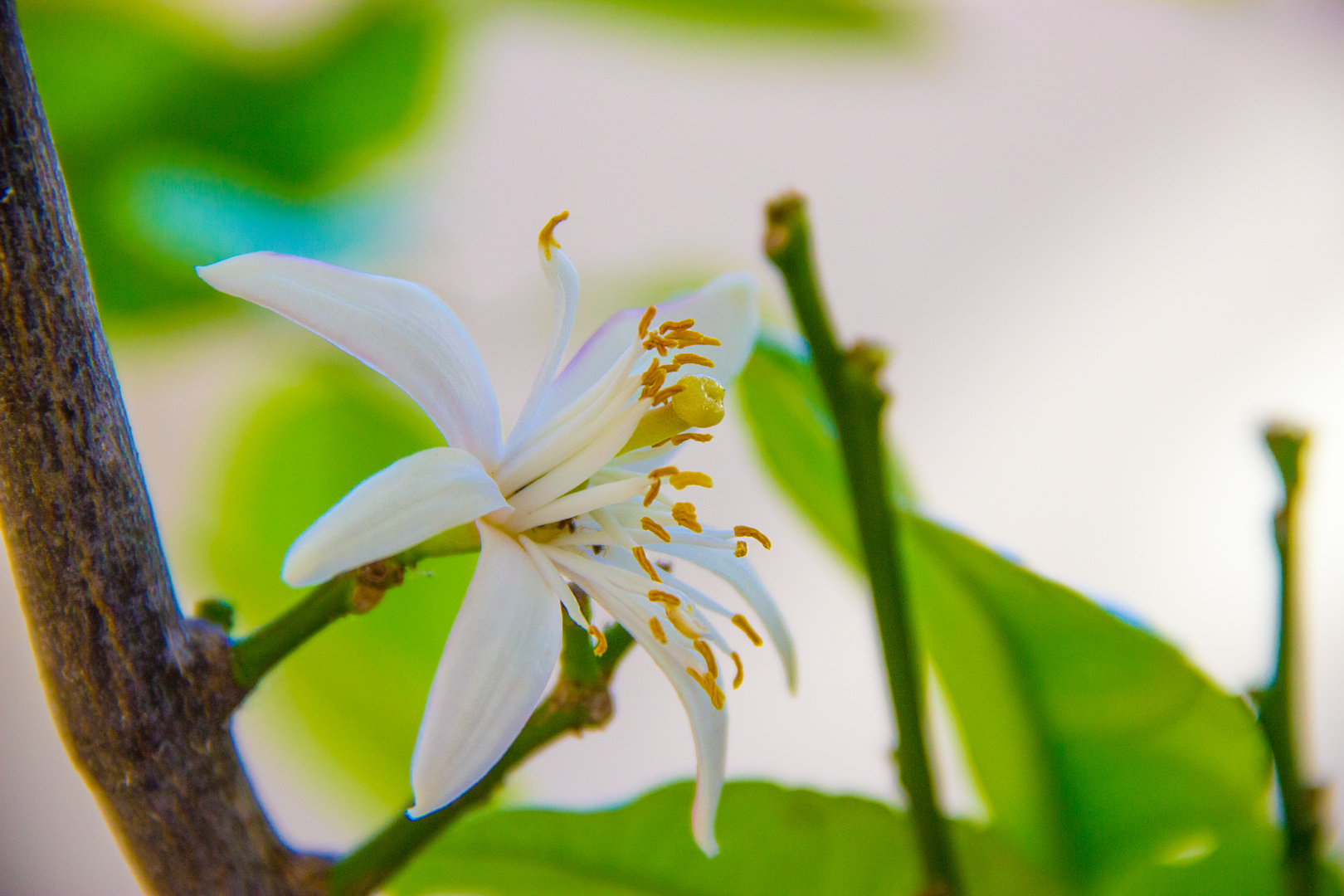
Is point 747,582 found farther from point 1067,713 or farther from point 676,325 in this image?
point 1067,713

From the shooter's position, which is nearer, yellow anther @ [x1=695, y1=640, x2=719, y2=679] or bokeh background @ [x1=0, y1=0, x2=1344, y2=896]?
yellow anther @ [x1=695, y1=640, x2=719, y2=679]

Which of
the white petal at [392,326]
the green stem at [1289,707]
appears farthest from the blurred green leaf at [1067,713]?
the white petal at [392,326]

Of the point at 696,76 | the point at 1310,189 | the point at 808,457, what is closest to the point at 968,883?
the point at 808,457

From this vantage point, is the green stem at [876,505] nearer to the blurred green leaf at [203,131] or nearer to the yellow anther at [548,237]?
the yellow anther at [548,237]

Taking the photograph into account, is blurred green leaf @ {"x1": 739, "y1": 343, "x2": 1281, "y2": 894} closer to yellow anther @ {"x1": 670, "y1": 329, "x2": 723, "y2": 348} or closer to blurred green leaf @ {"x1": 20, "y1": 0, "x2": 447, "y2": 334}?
yellow anther @ {"x1": 670, "y1": 329, "x2": 723, "y2": 348}

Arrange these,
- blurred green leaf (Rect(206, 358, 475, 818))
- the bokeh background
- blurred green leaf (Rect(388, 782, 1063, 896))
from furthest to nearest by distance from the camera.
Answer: the bokeh background → blurred green leaf (Rect(206, 358, 475, 818)) → blurred green leaf (Rect(388, 782, 1063, 896))

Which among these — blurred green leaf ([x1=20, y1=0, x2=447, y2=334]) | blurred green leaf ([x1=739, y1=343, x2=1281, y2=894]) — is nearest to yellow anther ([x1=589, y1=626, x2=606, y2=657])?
blurred green leaf ([x1=739, y1=343, x2=1281, y2=894])

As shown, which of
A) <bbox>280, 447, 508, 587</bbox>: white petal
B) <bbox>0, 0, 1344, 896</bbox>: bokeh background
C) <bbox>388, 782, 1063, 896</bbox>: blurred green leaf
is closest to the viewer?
<bbox>280, 447, 508, 587</bbox>: white petal
